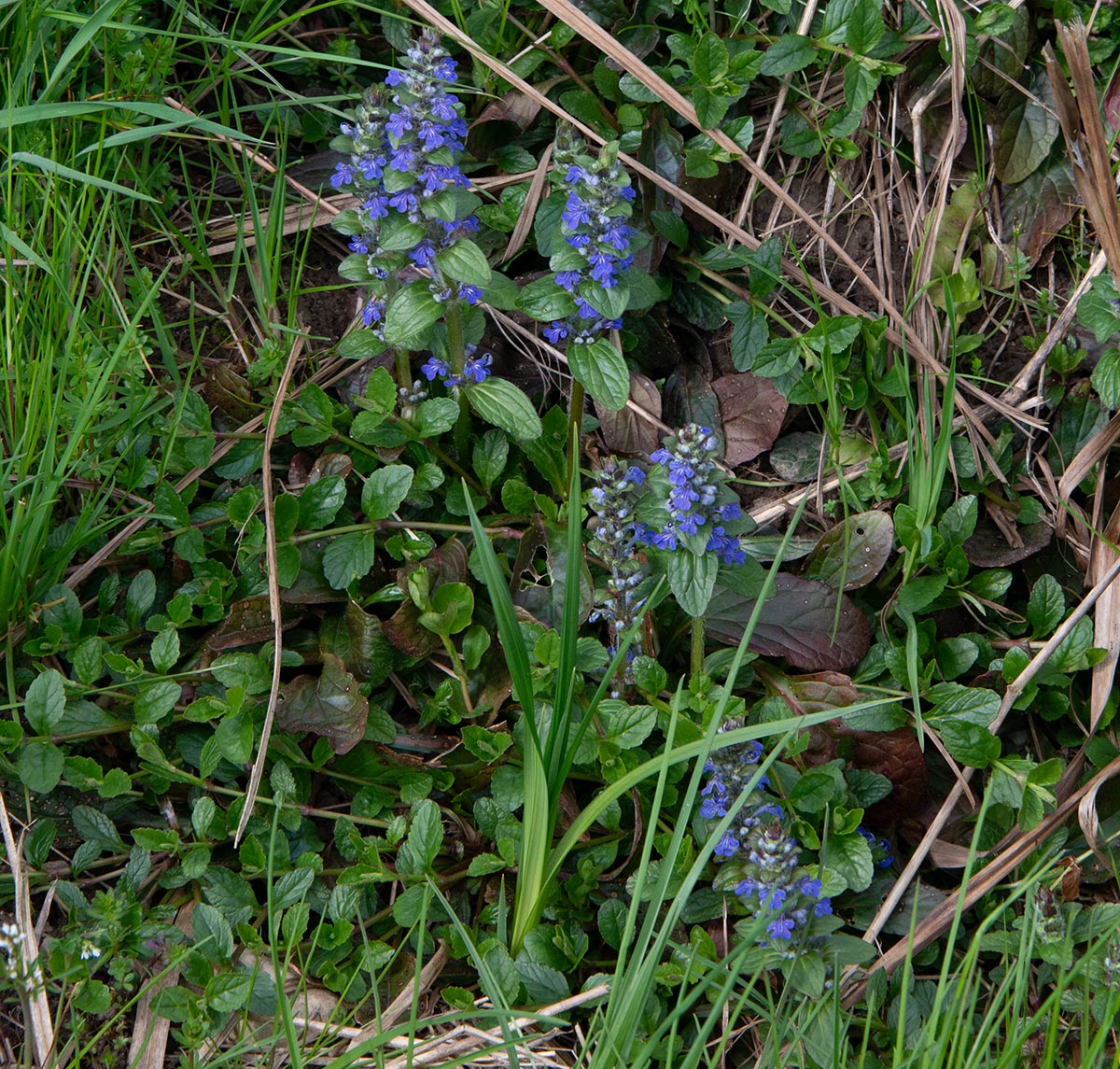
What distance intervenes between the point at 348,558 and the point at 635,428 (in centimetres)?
80

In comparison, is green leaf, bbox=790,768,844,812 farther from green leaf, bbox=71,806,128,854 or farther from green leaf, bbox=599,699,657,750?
green leaf, bbox=71,806,128,854

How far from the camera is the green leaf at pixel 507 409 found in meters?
2.47

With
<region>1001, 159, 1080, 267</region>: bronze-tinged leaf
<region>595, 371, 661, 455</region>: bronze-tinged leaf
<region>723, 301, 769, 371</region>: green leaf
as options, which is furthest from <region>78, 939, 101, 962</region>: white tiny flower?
<region>1001, 159, 1080, 267</region>: bronze-tinged leaf

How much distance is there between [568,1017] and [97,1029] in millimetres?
969

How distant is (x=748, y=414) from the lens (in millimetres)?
2818

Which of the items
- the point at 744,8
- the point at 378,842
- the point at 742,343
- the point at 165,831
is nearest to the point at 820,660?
the point at 742,343

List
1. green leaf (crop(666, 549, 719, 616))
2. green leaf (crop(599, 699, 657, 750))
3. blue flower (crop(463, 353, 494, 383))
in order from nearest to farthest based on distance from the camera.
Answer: green leaf (crop(666, 549, 719, 616)), green leaf (crop(599, 699, 657, 750)), blue flower (crop(463, 353, 494, 383))

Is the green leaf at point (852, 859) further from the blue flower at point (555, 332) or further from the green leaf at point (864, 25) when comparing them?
the green leaf at point (864, 25)

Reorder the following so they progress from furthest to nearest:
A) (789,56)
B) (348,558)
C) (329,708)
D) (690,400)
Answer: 1. (690,400)
2. (789,56)
3. (348,558)
4. (329,708)

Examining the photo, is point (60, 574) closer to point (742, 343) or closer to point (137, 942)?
point (137, 942)

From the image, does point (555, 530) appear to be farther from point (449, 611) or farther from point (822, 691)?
point (822, 691)

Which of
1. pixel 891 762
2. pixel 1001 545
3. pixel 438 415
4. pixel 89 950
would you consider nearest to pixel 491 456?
pixel 438 415

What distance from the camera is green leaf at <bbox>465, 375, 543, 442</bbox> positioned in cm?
247

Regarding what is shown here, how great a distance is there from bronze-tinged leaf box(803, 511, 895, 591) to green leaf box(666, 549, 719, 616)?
1.58ft
